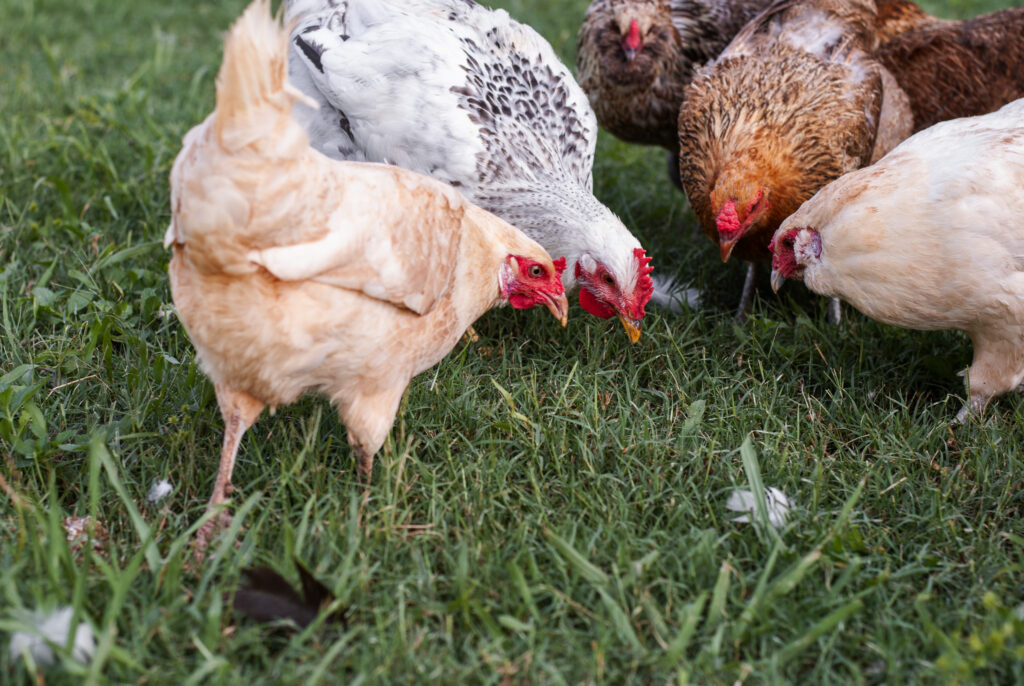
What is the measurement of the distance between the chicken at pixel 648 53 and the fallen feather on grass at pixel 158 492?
265 cm

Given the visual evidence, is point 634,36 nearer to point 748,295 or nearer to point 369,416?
point 748,295

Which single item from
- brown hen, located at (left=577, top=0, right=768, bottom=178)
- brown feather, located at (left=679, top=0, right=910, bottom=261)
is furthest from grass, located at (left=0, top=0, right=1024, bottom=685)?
brown hen, located at (left=577, top=0, right=768, bottom=178)

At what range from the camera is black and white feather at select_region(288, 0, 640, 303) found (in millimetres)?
3094

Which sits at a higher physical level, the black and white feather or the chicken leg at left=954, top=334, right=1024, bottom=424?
the black and white feather

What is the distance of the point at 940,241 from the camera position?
2639mm

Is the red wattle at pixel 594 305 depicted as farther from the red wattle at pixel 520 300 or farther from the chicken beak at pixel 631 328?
the red wattle at pixel 520 300

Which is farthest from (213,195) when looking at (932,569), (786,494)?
(932,569)

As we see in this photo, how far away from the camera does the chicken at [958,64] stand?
3.77 metres

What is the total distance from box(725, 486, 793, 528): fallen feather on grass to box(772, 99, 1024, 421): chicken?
76 cm

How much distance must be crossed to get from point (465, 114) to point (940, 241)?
5.21 ft

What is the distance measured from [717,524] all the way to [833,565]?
1.02 ft

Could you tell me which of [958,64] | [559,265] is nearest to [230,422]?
[559,265]

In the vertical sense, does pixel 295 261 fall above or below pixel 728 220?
above

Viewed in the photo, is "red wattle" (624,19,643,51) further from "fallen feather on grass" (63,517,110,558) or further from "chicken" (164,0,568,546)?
"fallen feather on grass" (63,517,110,558)
